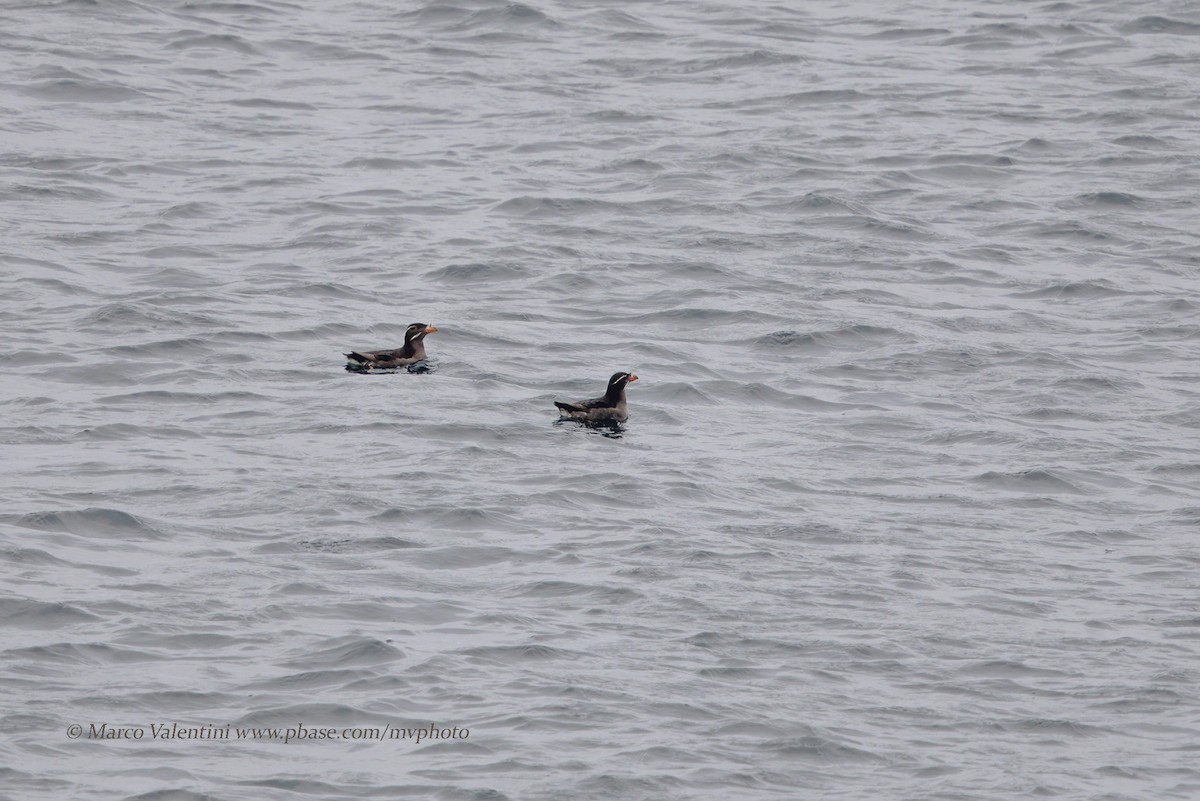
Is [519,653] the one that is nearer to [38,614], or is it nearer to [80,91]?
[38,614]

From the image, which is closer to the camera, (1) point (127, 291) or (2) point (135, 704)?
(2) point (135, 704)

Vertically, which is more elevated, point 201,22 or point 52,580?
point 201,22

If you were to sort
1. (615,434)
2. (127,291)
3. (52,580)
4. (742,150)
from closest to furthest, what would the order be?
(52,580) → (615,434) → (127,291) → (742,150)

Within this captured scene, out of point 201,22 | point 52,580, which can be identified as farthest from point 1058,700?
point 201,22

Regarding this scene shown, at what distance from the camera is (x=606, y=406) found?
730 inches

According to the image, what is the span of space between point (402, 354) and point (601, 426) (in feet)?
8.82

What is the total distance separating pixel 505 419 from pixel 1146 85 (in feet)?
62.0

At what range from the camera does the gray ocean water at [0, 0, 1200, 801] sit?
12148 mm

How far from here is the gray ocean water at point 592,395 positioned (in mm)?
12148

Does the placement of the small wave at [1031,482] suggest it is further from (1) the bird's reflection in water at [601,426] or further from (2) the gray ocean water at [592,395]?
(1) the bird's reflection in water at [601,426]

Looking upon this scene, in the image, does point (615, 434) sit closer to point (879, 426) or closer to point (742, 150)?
point (879, 426)

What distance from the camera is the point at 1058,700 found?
12.8 metres

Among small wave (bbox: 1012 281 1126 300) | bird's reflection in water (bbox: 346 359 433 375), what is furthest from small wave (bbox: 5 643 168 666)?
small wave (bbox: 1012 281 1126 300)

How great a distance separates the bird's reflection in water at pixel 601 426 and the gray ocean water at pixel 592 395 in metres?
0.21
